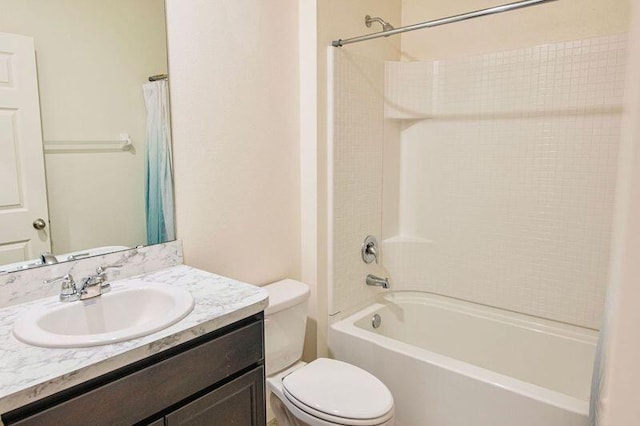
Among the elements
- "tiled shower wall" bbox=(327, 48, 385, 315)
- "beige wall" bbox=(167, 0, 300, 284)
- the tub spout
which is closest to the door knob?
"beige wall" bbox=(167, 0, 300, 284)

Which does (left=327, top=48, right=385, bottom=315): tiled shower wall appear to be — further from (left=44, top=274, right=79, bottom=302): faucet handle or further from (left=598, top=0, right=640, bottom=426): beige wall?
(left=598, top=0, right=640, bottom=426): beige wall

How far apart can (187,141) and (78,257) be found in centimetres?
57

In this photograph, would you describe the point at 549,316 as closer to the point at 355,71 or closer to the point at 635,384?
the point at 355,71

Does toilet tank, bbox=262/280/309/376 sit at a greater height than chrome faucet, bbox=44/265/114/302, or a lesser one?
lesser

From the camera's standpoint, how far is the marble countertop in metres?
0.85

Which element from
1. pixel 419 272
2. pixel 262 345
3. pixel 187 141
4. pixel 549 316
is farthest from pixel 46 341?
pixel 549 316

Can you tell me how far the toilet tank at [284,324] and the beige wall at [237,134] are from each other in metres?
0.19

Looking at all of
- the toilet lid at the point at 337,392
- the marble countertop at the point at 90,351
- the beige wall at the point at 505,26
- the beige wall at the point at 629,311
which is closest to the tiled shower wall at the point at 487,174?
the beige wall at the point at 505,26

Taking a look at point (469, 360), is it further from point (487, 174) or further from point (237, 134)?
point (237, 134)

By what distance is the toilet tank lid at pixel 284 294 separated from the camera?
69.2 inches

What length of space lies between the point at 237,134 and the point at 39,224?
81cm

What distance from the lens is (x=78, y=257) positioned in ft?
4.61

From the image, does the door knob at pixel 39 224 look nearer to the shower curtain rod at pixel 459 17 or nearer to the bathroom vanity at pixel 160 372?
the bathroom vanity at pixel 160 372

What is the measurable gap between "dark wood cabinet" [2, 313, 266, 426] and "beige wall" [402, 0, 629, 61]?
6.54 ft
